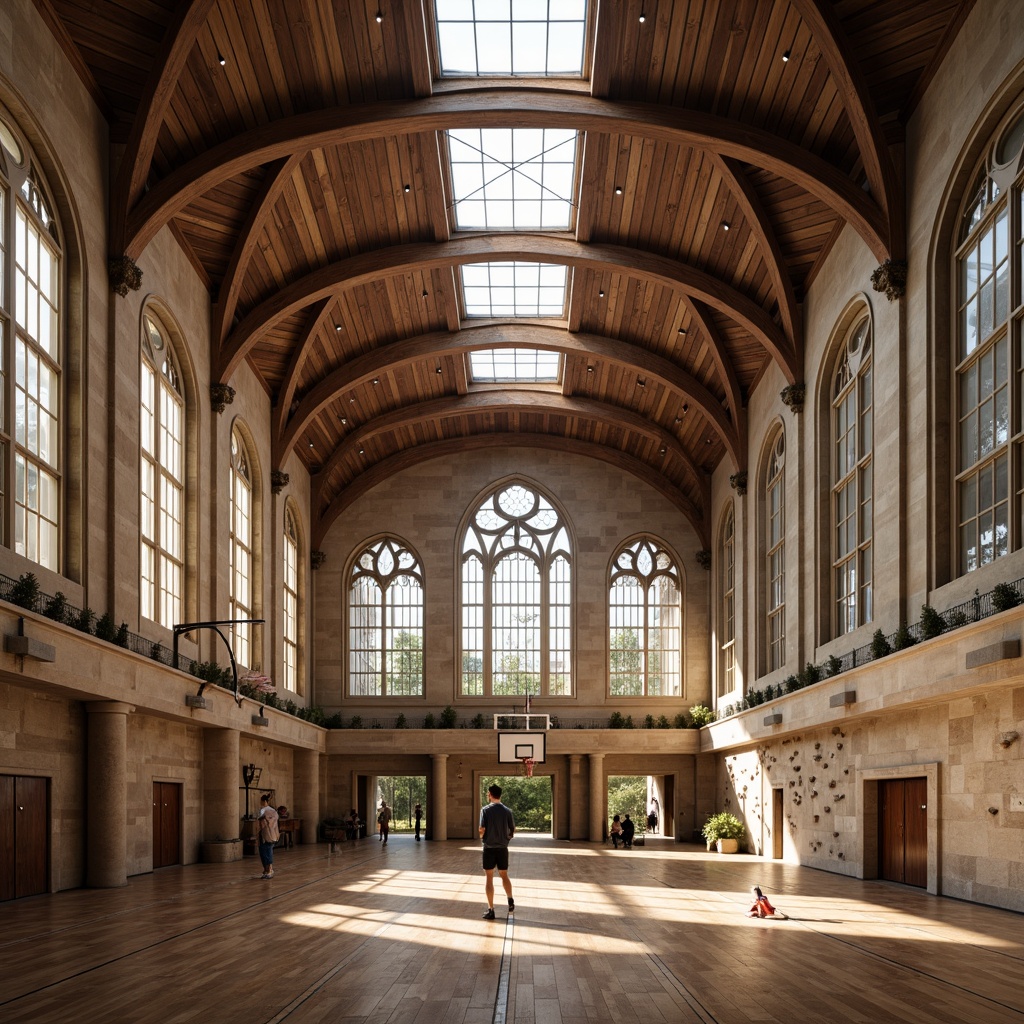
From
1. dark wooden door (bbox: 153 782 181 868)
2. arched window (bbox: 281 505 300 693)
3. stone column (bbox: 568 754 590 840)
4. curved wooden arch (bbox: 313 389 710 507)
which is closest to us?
dark wooden door (bbox: 153 782 181 868)

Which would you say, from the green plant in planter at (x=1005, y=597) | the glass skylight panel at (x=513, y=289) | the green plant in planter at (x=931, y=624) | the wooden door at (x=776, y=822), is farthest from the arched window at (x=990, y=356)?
the glass skylight panel at (x=513, y=289)

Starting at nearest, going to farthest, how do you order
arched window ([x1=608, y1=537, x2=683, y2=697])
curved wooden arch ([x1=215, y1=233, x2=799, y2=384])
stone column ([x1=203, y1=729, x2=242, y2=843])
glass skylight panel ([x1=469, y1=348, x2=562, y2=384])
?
stone column ([x1=203, y1=729, x2=242, y2=843]), curved wooden arch ([x1=215, y1=233, x2=799, y2=384]), glass skylight panel ([x1=469, y1=348, x2=562, y2=384]), arched window ([x1=608, y1=537, x2=683, y2=697])

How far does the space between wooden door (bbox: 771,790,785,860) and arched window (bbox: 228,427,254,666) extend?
1492 centimetres

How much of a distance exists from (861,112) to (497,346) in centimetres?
1687

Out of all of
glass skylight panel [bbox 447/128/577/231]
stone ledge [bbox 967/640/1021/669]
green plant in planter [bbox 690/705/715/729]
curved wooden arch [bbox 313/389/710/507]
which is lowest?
green plant in planter [bbox 690/705/715/729]

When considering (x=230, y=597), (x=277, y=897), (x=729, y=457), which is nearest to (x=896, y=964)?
(x=277, y=897)

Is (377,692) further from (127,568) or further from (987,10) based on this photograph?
(987,10)

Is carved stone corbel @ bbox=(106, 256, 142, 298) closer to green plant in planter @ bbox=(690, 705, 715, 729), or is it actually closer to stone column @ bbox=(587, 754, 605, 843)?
stone column @ bbox=(587, 754, 605, 843)

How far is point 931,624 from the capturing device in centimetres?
1841

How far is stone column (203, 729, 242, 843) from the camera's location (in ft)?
92.4

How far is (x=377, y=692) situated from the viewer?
44469 mm

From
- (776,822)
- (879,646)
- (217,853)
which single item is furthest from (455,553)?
(879,646)

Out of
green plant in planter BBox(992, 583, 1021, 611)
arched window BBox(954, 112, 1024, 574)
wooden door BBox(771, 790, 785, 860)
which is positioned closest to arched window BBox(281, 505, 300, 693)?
wooden door BBox(771, 790, 785, 860)

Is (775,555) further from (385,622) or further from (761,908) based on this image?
(761,908)
